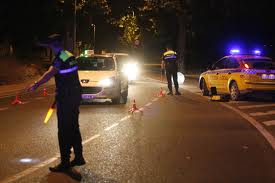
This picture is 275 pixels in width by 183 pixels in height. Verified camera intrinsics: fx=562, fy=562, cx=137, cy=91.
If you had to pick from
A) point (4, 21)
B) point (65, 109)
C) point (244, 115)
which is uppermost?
point (4, 21)

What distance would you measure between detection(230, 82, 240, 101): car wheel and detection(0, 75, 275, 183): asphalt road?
251cm

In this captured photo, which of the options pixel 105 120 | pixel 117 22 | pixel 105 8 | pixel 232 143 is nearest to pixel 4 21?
pixel 105 8

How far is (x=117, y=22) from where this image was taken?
254 ft

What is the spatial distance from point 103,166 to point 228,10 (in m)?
39.3

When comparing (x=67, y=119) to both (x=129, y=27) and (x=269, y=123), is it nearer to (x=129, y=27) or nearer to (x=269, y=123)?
(x=269, y=123)

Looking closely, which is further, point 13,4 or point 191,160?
point 13,4

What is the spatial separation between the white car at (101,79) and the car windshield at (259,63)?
14.5 feet

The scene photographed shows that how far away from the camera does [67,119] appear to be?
25.4 ft

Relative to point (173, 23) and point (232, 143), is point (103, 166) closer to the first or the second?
point (232, 143)

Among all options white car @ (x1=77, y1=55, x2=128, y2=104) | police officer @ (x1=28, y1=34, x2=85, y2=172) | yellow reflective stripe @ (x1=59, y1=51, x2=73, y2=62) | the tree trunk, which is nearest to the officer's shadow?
police officer @ (x1=28, y1=34, x2=85, y2=172)

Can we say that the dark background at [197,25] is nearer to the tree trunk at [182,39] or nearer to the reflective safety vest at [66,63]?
the tree trunk at [182,39]

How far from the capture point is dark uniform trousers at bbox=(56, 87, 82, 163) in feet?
25.4

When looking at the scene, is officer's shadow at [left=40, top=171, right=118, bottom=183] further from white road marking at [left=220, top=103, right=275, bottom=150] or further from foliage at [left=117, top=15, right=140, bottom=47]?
foliage at [left=117, top=15, right=140, bottom=47]

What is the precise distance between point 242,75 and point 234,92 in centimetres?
76
